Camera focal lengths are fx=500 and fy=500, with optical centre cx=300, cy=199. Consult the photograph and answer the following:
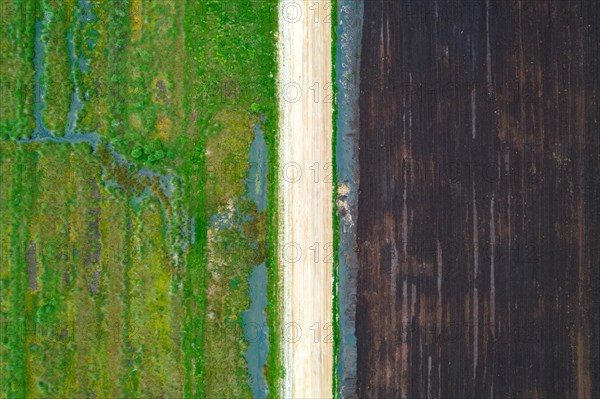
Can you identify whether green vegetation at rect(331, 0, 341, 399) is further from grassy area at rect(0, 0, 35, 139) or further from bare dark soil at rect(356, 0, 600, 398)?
grassy area at rect(0, 0, 35, 139)

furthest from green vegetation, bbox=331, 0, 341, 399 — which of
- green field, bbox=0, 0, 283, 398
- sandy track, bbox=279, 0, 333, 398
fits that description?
green field, bbox=0, 0, 283, 398

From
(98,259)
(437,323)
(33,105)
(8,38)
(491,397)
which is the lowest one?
(491,397)

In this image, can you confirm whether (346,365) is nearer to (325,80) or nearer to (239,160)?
(239,160)

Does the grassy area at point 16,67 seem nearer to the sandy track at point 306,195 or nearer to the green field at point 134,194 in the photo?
the green field at point 134,194

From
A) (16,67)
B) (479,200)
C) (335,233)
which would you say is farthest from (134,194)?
(479,200)

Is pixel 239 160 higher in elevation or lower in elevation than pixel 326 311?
higher

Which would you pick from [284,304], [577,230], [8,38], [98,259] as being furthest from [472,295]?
[8,38]

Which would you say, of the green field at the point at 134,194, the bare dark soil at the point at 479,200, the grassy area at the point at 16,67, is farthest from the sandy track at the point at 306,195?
the grassy area at the point at 16,67
